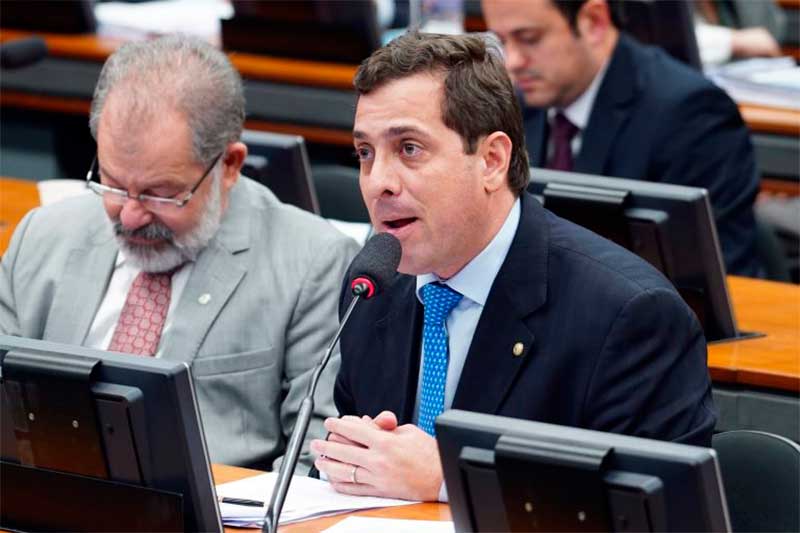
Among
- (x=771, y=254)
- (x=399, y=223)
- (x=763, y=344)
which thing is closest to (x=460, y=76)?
(x=399, y=223)

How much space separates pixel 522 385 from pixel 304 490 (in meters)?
0.36

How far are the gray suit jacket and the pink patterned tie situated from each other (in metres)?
0.04

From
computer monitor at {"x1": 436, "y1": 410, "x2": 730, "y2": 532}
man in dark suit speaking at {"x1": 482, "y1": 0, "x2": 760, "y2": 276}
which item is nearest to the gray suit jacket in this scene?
computer monitor at {"x1": 436, "y1": 410, "x2": 730, "y2": 532}

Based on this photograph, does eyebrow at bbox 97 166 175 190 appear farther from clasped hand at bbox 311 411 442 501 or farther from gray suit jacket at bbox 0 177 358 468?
clasped hand at bbox 311 411 442 501

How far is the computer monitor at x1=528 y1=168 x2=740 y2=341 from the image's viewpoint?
2967mm

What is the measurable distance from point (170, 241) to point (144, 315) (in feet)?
0.51

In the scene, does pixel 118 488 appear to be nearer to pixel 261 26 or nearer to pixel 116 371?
pixel 116 371

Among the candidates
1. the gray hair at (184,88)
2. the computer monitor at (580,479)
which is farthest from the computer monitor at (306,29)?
the computer monitor at (580,479)

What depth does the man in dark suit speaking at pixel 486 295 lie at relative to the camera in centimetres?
227

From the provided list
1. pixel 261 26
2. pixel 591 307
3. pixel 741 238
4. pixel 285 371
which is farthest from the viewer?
pixel 261 26

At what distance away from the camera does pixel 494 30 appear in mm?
4328

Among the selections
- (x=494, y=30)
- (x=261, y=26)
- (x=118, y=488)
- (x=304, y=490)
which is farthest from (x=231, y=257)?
(x=261, y=26)

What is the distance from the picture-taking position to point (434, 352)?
8.11ft

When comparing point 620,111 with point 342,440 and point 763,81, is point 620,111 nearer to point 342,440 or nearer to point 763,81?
point 763,81
